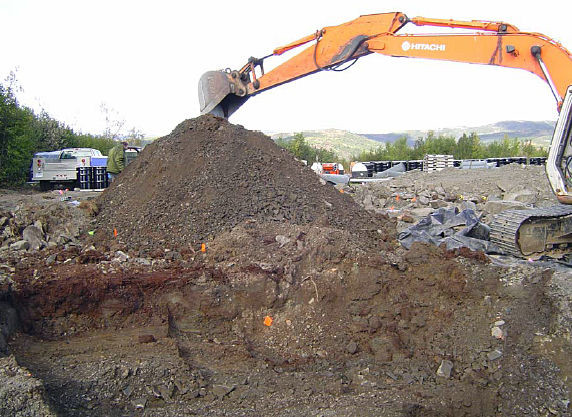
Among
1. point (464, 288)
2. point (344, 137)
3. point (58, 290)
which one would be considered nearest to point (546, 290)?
point (464, 288)

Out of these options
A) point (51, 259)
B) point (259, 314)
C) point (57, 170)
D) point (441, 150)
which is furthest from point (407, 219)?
point (441, 150)

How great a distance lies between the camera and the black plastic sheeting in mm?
6824

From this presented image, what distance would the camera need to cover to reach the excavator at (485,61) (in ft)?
19.4

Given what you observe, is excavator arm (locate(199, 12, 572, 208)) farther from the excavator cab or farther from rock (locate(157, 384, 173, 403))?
rock (locate(157, 384, 173, 403))

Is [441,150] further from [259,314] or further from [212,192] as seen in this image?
[259,314]

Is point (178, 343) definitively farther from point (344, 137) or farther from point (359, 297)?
point (344, 137)

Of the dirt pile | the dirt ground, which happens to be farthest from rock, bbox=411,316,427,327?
the dirt pile

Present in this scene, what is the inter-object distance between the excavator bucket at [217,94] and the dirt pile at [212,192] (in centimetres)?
71

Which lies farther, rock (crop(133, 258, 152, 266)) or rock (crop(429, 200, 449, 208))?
rock (crop(429, 200, 449, 208))

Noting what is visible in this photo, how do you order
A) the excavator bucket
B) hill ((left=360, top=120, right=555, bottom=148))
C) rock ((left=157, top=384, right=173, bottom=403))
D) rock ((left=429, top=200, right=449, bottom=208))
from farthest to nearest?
1. hill ((left=360, top=120, right=555, bottom=148))
2. rock ((left=429, top=200, right=449, bottom=208))
3. the excavator bucket
4. rock ((left=157, top=384, right=173, bottom=403))

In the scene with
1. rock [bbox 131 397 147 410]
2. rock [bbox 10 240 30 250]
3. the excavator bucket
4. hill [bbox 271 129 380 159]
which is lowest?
rock [bbox 131 397 147 410]

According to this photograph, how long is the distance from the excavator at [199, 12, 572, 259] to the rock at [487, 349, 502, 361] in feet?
7.22

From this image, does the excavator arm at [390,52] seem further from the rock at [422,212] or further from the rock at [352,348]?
the rock at [352,348]

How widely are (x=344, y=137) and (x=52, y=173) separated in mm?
69854
